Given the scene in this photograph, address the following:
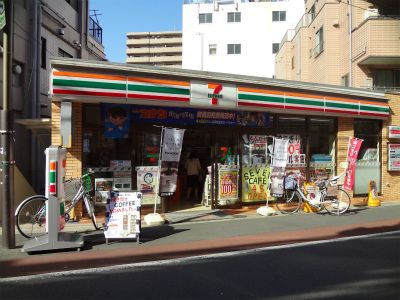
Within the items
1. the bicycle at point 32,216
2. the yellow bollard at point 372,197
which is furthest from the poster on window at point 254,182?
the bicycle at point 32,216

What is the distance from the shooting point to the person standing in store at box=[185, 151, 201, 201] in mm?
14680

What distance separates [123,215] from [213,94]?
15.8ft

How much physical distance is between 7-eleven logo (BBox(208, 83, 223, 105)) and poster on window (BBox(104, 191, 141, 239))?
439 cm

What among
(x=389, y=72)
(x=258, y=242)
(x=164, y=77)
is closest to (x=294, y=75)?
(x=389, y=72)

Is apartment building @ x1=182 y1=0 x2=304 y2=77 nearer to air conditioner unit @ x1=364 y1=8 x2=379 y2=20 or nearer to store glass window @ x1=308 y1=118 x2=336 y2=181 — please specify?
air conditioner unit @ x1=364 y1=8 x2=379 y2=20

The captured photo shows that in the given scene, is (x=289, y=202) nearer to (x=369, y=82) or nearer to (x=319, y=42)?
(x=369, y=82)

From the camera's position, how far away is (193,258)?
7891 mm

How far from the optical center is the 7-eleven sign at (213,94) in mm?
12352

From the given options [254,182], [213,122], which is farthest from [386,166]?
[213,122]

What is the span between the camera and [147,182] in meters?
12.4

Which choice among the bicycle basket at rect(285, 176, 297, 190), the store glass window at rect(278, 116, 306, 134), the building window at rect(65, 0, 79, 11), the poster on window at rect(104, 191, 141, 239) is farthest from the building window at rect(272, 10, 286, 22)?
the poster on window at rect(104, 191, 141, 239)

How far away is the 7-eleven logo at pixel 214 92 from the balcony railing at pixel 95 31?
507 inches

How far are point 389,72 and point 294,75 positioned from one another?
1129 centimetres

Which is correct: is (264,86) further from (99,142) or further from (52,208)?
(52,208)
